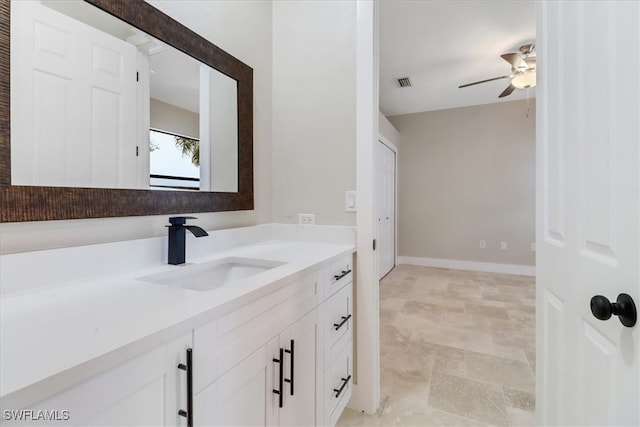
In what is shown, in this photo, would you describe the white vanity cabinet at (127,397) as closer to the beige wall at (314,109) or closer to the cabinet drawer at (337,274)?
the cabinet drawer at (337,274)

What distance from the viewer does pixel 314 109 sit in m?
1.81

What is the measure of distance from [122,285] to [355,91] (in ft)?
4.65

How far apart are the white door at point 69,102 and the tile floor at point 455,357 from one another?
5.41 ft

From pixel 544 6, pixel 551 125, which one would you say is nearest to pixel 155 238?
pixel 551 125

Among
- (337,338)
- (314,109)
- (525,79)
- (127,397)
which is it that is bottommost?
(337,338)

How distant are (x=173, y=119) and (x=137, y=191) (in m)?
0.38

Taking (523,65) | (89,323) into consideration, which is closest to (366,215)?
(89,323)

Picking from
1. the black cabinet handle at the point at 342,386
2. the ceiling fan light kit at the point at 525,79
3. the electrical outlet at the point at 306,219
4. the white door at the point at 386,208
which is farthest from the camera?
the white door at the point at 386,208

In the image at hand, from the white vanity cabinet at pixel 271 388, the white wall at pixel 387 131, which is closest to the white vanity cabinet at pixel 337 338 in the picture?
the white vanity cabinet at pixel 271 388

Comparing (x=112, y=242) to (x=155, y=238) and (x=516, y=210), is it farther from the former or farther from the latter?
(x=516, y=210)

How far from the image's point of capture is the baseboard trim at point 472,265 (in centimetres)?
459

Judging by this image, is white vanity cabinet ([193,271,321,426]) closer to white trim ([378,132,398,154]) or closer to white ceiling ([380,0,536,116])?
white ceiling ([380,0,536,116])

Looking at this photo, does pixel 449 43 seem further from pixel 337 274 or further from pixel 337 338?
pixel 337 338

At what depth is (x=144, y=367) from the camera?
595 millimetres
